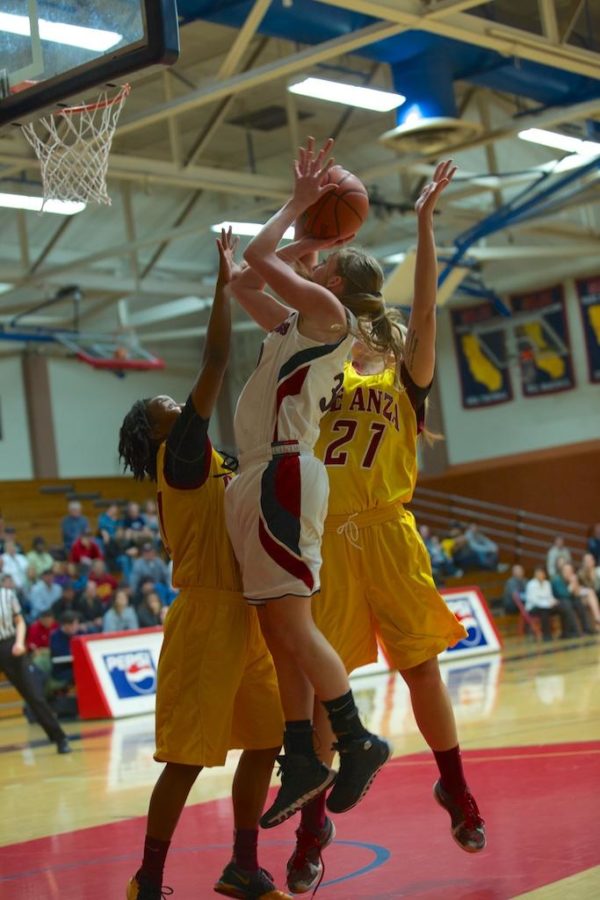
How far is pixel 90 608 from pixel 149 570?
7.24 feet

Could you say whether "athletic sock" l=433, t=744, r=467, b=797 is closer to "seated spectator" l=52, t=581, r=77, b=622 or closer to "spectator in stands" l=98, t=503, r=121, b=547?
"seated spectator" l=52, t=581, r=77, b=622

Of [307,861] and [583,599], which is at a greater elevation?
[307,861]

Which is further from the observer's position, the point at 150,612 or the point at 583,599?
the point at 583,599

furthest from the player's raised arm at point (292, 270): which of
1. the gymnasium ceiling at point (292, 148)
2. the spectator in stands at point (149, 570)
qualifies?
the spectator in stands at point (149, 570)

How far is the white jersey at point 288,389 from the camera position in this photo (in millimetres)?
4387

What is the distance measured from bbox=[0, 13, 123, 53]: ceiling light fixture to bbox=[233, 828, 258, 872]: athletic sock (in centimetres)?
399

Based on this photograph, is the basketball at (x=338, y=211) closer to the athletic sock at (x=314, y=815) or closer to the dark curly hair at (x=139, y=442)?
the dark curly hair at (x=139, y=442)

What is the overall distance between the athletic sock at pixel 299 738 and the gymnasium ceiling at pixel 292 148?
9.27 meters

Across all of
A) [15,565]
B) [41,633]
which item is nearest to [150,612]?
[41,633]

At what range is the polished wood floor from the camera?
18.0 ft

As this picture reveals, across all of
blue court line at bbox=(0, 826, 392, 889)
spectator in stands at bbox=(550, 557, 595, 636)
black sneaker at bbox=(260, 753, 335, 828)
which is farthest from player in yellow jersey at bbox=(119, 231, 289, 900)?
spectator in stands at bbox=(550, 557, 595, 636)

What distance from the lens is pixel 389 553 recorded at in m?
4.80

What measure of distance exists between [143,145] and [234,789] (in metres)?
18.7

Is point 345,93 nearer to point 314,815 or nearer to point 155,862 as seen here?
point 314,815
